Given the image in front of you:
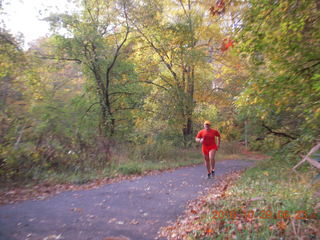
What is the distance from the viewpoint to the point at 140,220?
15.4 feet

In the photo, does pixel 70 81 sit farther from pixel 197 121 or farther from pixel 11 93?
pixel 197 121

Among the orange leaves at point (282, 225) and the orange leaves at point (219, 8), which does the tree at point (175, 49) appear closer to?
the orange leaves at point (219, 8)

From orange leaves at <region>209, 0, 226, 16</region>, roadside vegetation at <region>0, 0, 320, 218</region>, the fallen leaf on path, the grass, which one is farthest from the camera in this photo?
orange leaves at <region>209, 0, 226, 16</region>

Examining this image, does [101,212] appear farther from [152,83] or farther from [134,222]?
[152,83]

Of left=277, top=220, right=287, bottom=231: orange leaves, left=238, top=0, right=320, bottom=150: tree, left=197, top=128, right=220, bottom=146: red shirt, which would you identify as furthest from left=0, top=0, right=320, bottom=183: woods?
left=277, top=220, right=287, bottom=231: orange leaves

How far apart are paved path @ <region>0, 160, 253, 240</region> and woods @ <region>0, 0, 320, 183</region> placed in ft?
8.60

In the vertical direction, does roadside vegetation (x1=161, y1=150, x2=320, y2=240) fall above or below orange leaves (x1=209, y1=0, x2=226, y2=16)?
below

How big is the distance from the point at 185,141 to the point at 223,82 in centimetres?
559

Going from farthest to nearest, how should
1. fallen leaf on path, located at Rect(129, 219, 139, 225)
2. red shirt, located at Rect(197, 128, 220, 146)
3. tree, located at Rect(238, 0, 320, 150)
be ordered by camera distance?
red shirt, located at Rect(197, 128, 220, 146) < tree, located at Rect(238, 0, 320, 150) < fallen leaf on path, located at Rect(129, 219, 139, 225)

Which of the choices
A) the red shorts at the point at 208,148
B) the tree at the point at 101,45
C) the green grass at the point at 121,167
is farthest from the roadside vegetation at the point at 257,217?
the tree at the point at 101,45

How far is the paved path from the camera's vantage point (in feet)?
13.5

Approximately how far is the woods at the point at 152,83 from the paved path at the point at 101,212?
2.62 m

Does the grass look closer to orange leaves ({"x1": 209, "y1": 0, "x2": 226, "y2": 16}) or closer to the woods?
the woods

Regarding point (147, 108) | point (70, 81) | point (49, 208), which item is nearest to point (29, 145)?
point (49, 208)
